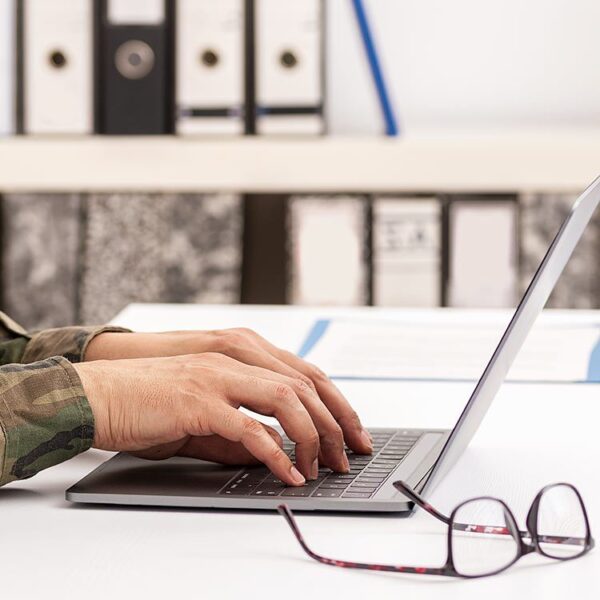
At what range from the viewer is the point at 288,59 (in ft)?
7.25

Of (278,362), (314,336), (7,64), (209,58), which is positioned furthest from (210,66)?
(278,362)

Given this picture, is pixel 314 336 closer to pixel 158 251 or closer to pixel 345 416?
pixel 345 416

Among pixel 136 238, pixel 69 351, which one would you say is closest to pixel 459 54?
pixel 136 238

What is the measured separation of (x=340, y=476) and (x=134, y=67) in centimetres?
160

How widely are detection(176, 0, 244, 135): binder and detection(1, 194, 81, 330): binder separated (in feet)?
1.00

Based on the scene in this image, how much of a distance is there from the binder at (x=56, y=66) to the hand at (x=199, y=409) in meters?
1.54

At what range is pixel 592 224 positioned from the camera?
2338 millimetres

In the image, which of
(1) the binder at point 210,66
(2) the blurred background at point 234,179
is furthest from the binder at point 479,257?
(1) the binder at point 210,66

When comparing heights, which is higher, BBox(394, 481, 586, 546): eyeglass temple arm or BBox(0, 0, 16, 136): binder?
BBox(0, 0, 16, 136): binder

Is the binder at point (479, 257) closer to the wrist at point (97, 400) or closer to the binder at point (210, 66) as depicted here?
the binder at point (210, 66)

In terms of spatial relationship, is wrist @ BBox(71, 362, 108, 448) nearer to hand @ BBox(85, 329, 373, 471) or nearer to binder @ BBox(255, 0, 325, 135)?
hand @ BBox(85, 329, 373, 471)

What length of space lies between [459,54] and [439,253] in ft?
1.74

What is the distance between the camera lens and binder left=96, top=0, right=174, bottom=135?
7.29ft

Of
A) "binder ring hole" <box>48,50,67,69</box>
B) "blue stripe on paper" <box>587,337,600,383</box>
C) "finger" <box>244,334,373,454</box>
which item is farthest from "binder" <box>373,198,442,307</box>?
"finger" <box>244,334,373,454</box>
